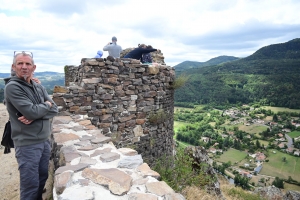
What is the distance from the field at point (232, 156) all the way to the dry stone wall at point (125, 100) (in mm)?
35466

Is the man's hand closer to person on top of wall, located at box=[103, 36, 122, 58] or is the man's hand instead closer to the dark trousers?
the dark trousers

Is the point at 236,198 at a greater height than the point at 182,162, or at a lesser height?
lesser

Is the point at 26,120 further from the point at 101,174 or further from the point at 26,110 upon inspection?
the point at 101,174

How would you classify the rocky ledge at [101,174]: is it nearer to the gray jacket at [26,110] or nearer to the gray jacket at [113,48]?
the gray jacket at [26,110]

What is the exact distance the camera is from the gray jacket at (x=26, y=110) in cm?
190

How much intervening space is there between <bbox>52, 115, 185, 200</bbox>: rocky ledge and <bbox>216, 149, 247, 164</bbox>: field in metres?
38.3

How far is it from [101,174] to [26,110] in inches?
37.7

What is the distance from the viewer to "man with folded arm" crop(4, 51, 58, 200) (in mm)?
1923

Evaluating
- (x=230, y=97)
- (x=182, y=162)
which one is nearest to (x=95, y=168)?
(x=182, y=162)

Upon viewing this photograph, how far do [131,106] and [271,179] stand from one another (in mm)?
35120

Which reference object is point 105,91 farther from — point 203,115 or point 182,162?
point 203,115

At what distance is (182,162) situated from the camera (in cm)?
396

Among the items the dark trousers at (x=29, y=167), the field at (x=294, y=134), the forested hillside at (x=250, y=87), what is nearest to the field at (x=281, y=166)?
the field at (x=294, y=134)

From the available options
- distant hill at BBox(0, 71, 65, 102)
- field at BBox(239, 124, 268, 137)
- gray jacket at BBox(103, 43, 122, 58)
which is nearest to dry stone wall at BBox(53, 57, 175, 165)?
distant hill at BBox(0, 71, 65, 102)
